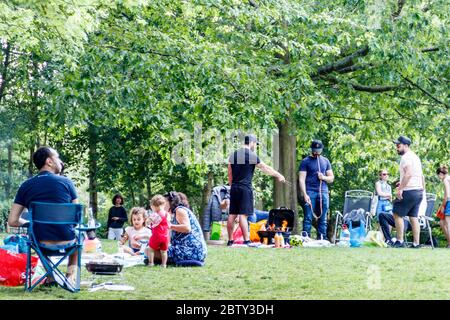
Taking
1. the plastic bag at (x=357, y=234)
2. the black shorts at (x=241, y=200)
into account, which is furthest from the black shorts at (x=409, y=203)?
the black shorts at (x=241, y=200)

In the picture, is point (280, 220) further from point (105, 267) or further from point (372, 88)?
point (105, 267)

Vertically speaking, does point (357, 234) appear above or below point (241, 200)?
below

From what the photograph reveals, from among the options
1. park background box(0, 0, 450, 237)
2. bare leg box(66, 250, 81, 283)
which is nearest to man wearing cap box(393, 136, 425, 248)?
park background box(0, 0, 450, 237)

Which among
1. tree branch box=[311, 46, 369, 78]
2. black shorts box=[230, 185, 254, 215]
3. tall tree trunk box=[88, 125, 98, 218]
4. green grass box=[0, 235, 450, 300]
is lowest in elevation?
green grass box=[0, 235, 450, 300]

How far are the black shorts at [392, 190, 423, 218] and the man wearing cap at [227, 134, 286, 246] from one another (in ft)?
8.06

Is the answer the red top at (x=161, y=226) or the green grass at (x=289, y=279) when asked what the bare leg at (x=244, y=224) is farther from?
the red top at (x=161, y=226)

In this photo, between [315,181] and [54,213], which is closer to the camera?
[54,213]

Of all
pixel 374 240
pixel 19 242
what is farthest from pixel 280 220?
pixel 19 242

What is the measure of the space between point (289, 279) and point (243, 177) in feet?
19.5

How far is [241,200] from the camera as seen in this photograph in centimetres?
1642

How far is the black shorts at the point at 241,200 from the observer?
1644cm

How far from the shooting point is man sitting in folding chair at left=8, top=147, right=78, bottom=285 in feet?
32.0

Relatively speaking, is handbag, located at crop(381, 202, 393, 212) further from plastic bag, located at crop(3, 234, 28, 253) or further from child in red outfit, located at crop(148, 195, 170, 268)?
plastic bag, located at crop(3, 234, 28, 253)

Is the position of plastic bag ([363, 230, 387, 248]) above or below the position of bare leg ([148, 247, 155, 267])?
above
